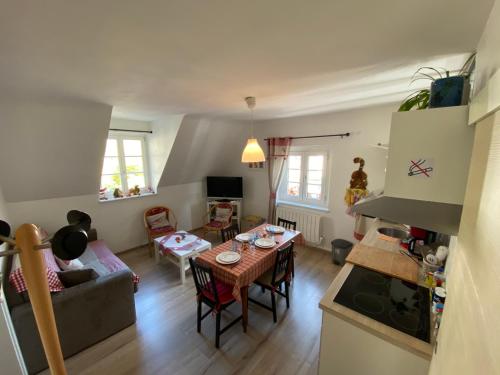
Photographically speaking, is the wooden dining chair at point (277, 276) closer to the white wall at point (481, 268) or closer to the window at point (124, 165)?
the white wall at point (481, 268)

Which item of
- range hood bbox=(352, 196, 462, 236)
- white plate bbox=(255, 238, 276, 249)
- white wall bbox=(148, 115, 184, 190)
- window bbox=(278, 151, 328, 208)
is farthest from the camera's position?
window bbox=(278, 151, 328, 208)

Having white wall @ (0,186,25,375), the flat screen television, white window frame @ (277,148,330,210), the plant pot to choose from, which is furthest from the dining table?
the flat screen television

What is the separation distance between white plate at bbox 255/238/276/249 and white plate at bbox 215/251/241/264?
345 millimetres

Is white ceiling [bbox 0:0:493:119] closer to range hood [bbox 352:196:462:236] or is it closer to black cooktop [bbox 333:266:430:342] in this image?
range hood [bbox 352:196:462:236]

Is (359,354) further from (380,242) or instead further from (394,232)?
(394,232)

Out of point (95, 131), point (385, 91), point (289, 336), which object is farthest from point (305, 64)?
point (95, 131)

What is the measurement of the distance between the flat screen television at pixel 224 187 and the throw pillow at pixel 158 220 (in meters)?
1.14

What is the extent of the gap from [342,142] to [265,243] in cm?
212

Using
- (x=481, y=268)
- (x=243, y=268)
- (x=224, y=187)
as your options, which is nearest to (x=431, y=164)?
(x=481, y=268)

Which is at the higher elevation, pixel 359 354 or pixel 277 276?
pixel 359 354

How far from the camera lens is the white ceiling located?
2.77 ft

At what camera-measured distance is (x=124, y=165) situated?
3945 millimetres

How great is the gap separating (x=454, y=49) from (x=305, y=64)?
0.84 metres

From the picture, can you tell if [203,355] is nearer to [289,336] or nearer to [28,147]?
[289,336]
